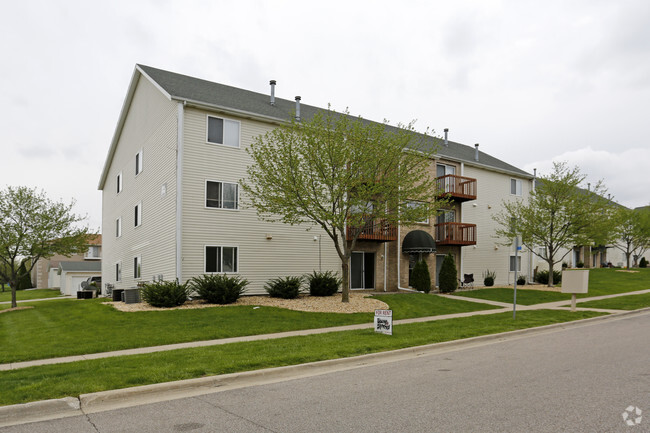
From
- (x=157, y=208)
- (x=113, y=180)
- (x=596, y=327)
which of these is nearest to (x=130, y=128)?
(x=113, y=180)

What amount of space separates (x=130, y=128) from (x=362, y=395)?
84.3 ft

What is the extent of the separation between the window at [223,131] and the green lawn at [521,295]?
552 inches

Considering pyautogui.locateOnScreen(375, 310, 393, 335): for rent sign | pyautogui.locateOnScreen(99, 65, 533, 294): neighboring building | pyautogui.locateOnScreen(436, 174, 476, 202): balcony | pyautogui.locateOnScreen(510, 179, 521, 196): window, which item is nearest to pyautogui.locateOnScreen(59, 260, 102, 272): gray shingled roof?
pyautogui.locateOnScreen(99, 65, 533, 294): neighboring building

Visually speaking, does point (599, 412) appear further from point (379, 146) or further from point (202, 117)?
point (202, 117)

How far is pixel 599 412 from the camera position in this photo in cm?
570

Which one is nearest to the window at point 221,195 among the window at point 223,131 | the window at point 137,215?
the window at point 223,131

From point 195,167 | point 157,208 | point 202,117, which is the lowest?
point 157,208

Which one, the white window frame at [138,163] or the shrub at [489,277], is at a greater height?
the white window frame at [138,163]

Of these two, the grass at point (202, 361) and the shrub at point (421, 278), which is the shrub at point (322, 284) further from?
the grass at point (202, 361)

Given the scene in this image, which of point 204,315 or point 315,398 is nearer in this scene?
point 315,398

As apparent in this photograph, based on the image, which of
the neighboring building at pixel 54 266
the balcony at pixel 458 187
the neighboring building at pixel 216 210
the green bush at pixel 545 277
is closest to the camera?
the neighboring building at pixel 216 210

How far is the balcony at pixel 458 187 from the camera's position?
28.9m

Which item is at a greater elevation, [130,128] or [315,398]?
[130,128]

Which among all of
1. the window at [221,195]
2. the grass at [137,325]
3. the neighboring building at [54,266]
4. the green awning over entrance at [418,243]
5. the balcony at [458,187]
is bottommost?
the neighboring building at [54,266]
